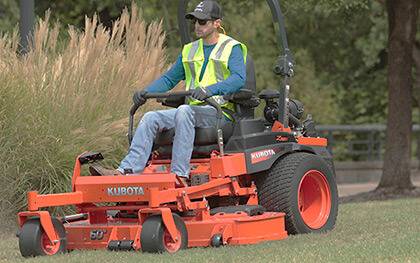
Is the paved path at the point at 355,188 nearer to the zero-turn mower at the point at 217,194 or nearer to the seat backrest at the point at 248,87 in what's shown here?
the zero-turn mower at the point at 217,194

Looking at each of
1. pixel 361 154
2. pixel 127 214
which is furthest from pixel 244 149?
pixel 361 154

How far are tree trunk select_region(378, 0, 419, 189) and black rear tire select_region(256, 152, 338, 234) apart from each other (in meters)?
7.00

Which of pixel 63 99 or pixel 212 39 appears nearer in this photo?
pixel 212 39

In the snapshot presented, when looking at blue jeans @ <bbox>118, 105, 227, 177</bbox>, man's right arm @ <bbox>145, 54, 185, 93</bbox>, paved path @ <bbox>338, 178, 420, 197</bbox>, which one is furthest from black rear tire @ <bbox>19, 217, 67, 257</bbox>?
paved path @ <bbox>338, 178, 420, 197</bbox>

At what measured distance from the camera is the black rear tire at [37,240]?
370 inches

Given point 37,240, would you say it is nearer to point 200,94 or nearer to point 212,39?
point 200,94

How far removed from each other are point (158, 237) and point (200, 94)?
1299mm

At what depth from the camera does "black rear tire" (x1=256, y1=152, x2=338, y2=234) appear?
10297mm

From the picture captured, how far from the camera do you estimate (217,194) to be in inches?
393

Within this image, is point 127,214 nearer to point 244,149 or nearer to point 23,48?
point 244,149

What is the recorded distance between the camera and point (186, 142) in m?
9.73

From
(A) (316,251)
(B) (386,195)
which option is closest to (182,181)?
(A) (316,251)

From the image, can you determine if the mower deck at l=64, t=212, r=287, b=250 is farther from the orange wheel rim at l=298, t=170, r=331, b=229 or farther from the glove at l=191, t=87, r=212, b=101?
the glove at l=191, t=87, r=212, b=101

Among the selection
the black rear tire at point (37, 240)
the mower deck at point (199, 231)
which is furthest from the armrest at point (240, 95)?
the black rear tire at point (37, 240)
